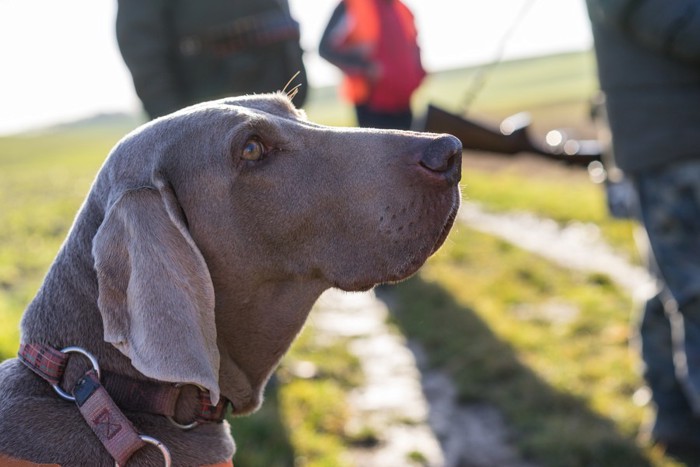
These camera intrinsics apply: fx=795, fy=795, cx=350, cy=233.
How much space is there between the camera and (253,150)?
2.58 m

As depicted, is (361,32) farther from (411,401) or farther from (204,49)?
(411,401)

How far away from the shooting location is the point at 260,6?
4.75m

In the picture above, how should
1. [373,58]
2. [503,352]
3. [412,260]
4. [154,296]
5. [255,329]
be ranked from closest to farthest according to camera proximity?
[154,296] < [412,260] < [255,329] < [503,352] < [373,58]

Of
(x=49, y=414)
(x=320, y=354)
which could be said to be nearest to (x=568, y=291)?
(x=320, y=354)

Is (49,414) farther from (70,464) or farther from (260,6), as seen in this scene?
(260,6)

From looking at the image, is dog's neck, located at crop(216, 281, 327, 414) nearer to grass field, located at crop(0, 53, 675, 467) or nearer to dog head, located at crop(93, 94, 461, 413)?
dog head, located at crop(93, 94, 461, 413)

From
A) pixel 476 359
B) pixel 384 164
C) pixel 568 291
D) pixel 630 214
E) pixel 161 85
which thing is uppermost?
pixel 384 164

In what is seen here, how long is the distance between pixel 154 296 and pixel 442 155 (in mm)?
960

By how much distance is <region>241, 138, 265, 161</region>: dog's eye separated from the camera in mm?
2566

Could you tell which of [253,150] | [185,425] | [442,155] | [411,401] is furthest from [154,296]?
[411,401]

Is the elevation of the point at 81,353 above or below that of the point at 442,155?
below

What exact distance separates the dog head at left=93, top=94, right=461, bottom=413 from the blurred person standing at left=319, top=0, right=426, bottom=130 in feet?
13.5

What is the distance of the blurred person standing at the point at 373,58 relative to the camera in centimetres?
671

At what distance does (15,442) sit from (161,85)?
284cm
